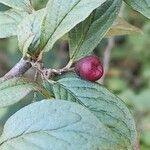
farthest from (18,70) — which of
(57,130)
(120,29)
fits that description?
(120,29)

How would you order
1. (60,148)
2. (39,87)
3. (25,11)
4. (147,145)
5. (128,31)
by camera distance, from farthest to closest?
(147,145)
(128,31)
(25,11)
(39,87)
(60,148)

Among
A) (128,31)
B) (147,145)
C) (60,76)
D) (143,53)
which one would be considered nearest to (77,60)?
(60,76)

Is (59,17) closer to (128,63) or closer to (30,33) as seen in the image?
(30,33)

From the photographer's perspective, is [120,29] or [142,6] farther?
[120,29]

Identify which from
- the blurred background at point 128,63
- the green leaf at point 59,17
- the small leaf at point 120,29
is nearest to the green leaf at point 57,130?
the green leaf at point 59,17

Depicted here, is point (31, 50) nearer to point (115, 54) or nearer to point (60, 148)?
point (60, 148)

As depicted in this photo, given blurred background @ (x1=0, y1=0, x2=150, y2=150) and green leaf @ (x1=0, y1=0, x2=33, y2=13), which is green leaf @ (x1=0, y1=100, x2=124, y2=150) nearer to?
green leaf @ (x1=0, y1=0, x2=33, y2=13)
